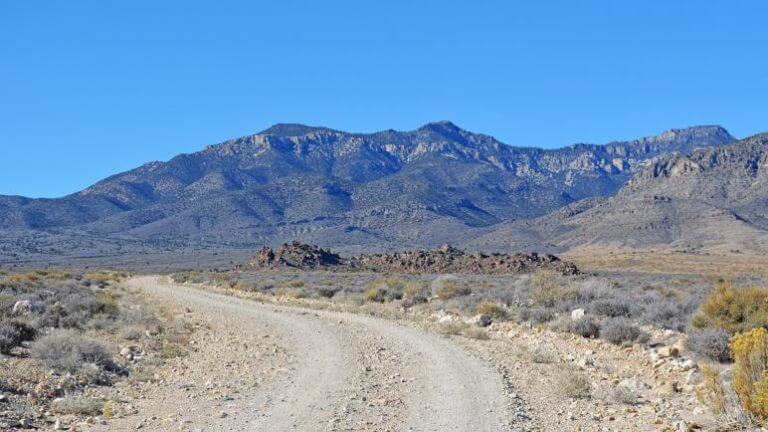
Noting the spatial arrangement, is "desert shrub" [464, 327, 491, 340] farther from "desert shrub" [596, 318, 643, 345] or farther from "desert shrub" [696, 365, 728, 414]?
"desert shrub" [696, 365, 728, 414]

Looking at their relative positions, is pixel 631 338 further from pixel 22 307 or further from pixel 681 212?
pixel 681 212

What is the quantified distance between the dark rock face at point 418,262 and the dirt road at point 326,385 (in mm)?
43015

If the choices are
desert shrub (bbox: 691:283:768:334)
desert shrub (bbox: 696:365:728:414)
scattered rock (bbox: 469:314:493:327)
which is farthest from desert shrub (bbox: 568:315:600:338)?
desert shrub (bbox: 696:365:728:414)

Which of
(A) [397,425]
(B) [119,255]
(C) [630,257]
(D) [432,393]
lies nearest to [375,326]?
(D) [432,393]

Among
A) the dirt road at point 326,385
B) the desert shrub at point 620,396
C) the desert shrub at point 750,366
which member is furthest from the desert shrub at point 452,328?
the desert shrub at point 750,366

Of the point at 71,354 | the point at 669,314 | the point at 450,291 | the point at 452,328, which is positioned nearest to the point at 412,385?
the point at 71,354

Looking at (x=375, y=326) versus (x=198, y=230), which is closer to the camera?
(x=375, y=326)

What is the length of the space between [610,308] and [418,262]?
2073 inches

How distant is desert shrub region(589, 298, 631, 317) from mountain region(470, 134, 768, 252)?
3839 inches

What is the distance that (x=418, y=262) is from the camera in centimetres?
7356

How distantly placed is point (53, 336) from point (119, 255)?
127884 mm

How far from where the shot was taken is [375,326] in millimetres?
22531

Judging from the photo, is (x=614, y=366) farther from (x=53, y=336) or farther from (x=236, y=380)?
(x=53, y=336)

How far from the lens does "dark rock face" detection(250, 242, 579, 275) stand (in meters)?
66.4
